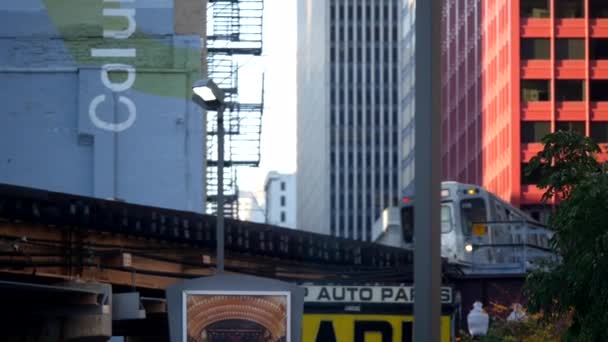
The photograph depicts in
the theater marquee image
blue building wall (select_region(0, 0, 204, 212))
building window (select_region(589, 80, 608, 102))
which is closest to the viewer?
the theater marquee image

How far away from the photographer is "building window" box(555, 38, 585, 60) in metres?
100

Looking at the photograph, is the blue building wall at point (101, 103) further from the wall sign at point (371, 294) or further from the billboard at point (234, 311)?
the billboard at point (234, 311)

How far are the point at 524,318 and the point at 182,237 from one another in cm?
1286

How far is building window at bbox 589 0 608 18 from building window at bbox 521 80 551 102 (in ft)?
16.4

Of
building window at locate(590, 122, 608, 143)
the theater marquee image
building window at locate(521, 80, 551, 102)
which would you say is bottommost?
the theater marquee image

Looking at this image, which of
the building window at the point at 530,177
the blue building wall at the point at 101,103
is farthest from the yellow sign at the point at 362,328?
the blue building wall at the point at 101,103

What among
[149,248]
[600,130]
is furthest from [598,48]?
[149,248]

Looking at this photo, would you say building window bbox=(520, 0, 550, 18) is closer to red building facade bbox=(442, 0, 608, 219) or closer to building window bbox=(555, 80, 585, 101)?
red building facade bbox=(442, 0, 608, 219)

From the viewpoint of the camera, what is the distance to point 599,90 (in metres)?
101

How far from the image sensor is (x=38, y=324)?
35656 mm

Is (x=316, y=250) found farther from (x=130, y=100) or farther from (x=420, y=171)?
(x=420, y=171)

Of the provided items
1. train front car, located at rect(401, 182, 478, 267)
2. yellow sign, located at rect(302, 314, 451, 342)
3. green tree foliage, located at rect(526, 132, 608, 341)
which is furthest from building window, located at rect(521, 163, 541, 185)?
yellow sign, located at rect(302, 314, 451, 342)

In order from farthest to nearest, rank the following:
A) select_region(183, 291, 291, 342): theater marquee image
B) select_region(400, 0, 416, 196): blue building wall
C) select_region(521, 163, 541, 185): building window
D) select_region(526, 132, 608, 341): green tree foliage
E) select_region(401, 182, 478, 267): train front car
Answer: select_region(400, 0, 416, 196): blue building wall → select_region(401, 182, 478, 267): train front car → select_region(521, 163, 541, 185): building window → select_region(183, 291, 291, 342): theater marquee image → select_region(526, 132, 608, 341): green tree foliage

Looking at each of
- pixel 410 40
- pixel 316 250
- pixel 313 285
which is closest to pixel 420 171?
pixel 313 285
